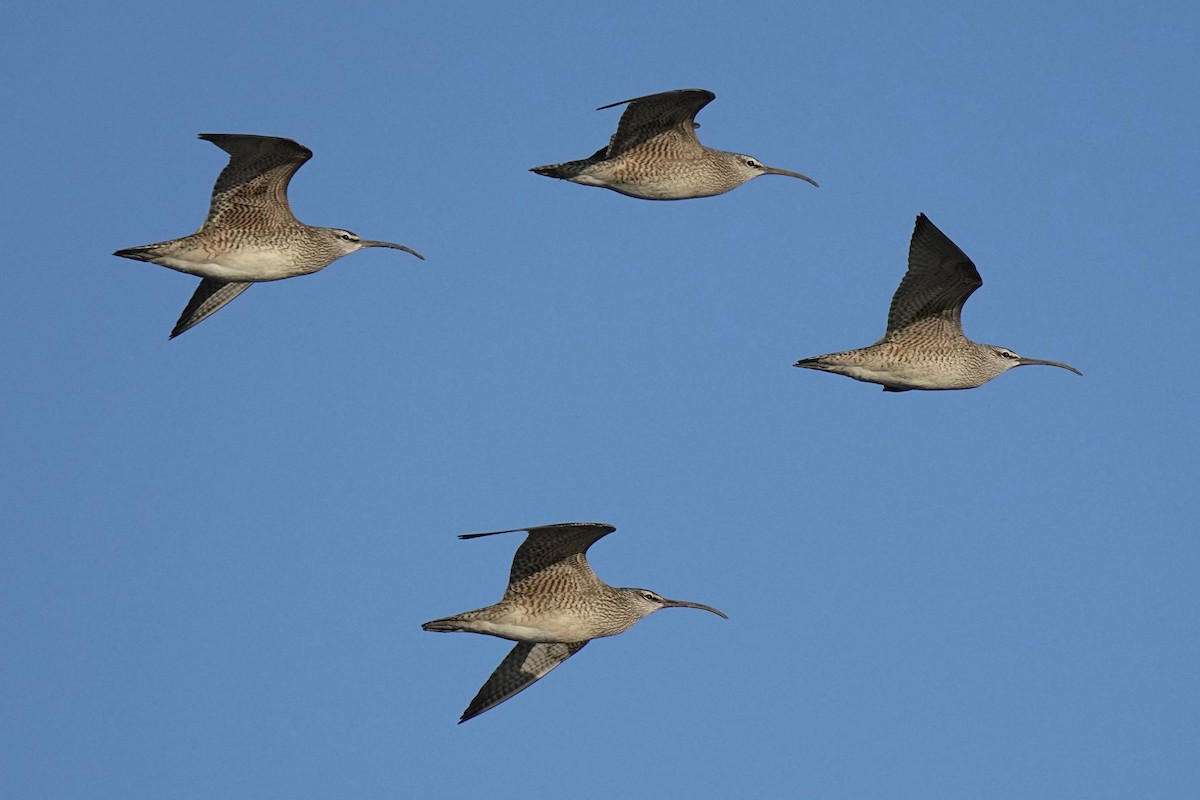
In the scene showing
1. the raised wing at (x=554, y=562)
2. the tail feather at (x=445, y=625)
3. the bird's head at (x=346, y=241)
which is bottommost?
the tail feather at (x=445, y=625)

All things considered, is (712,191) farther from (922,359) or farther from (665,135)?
(922,359)

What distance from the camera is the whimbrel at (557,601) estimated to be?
26.1m

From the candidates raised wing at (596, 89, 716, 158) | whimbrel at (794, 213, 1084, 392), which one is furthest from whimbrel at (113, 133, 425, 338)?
whimbrel at (794, 213, 1084, 392)

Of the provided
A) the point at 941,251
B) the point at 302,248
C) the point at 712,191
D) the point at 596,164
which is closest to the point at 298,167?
Result: the point at 302,248

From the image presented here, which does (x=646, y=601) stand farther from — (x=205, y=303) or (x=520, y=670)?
(x=205, y=303)

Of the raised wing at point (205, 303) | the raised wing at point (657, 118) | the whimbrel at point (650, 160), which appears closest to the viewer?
the raised wing at point (657, 118)

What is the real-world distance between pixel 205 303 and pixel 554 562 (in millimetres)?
8166

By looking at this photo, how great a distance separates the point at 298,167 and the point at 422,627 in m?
7.05

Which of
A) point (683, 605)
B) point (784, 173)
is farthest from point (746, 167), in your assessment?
point (683, 605)

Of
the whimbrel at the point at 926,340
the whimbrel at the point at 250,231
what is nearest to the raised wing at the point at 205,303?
the whimbrel at the point at 250,231

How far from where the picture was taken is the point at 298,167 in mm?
28375

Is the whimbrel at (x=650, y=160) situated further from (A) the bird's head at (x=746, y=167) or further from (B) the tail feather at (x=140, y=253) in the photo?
(B) the tail feather at (x=140, y=253)

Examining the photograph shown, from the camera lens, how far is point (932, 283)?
1145 inches

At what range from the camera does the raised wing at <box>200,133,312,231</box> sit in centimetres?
2803
